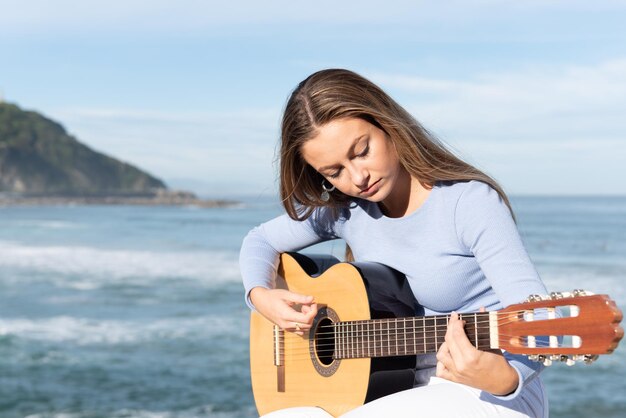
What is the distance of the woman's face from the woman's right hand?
0.55 meters

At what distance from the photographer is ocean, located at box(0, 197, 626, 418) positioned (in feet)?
34.2

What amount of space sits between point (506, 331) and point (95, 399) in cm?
899

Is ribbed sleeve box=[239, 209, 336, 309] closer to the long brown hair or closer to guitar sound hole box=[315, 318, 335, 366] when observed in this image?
guitar sound hole box=[315, 318, 335, 366]

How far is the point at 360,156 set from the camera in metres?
2.68

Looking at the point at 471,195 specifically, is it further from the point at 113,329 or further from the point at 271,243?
the point at 113,329

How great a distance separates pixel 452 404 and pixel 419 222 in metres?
0.60

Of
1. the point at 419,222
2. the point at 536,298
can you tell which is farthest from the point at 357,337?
the point at 536,298

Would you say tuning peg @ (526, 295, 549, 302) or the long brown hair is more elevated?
the long brown hair

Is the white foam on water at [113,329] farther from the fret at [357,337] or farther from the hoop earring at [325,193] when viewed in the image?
the fret at [357,337]

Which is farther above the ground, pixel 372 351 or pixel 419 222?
pixel 419 222

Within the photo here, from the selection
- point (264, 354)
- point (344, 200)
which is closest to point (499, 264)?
point (344, 200)

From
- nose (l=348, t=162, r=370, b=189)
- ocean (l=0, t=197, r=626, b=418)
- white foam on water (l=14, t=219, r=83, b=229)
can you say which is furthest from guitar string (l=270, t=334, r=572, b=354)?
white foam on water (l=14, t=219, r=83, b=229)

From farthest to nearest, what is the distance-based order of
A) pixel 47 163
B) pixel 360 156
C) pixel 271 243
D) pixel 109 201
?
pixel 47 163
pixel 109 201
pixel 271 243
pixel 360 156

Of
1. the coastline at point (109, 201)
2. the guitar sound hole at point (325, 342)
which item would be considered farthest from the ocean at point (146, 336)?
the coastline at point (109, 201)
